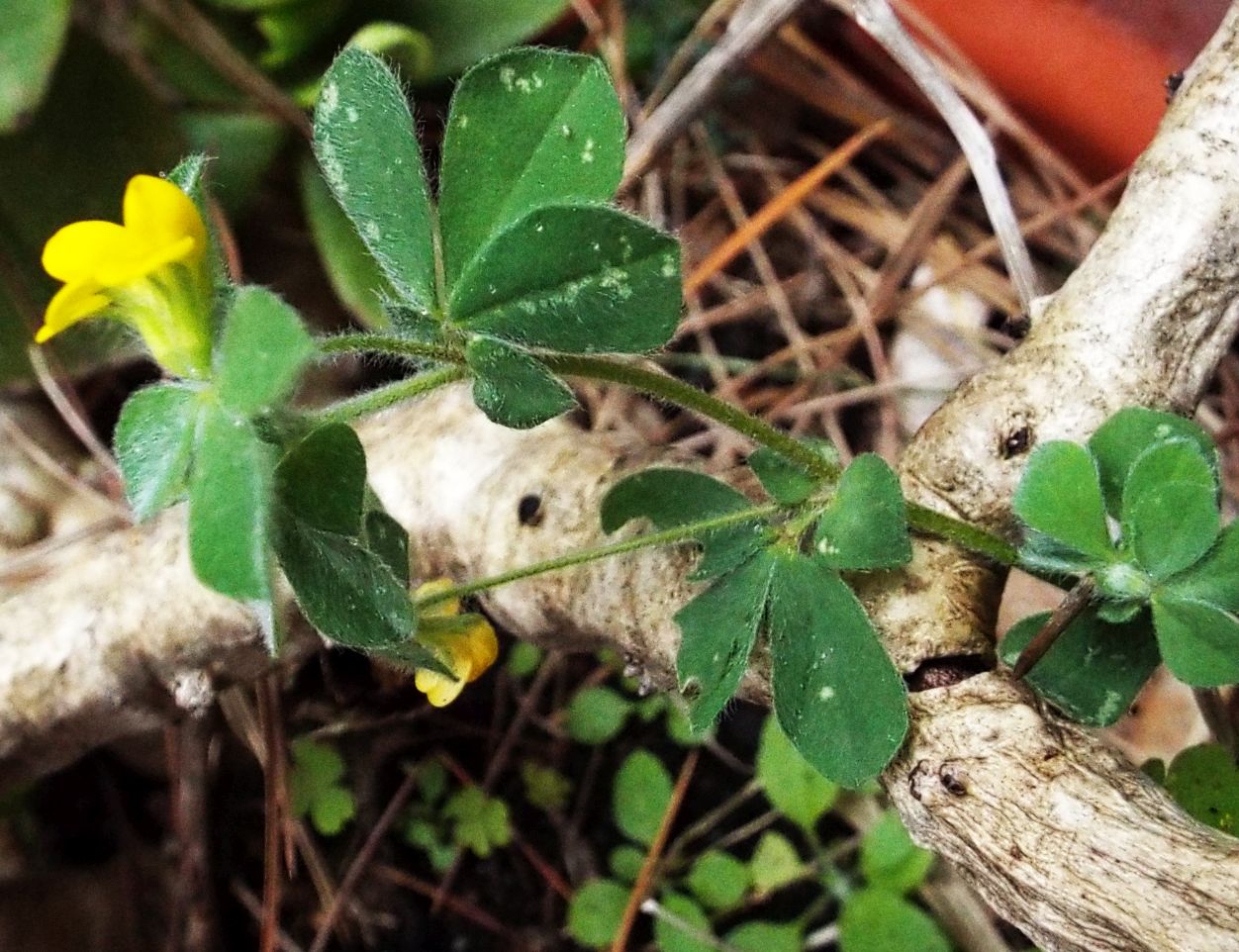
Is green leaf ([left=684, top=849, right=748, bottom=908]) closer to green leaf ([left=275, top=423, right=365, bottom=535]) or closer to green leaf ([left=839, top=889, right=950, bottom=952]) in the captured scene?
green leaf ([left=839, top=889, right=950, bottom=952])

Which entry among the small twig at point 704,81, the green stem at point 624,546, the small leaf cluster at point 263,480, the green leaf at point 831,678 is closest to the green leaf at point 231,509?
the small leaf cluster at point 263,480

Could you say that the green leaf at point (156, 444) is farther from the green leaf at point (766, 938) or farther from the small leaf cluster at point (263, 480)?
the green leaf at point (766, 938)

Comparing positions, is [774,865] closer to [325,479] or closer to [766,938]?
[766,938]

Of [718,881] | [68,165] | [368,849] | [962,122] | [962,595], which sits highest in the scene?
[962,122]

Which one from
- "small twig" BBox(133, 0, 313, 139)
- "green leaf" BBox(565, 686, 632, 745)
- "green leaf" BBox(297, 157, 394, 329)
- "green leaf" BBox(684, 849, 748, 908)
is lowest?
"green leaf" BBox(684, 849, 748, 908)

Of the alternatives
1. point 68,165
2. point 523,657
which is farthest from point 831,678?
point 68,165

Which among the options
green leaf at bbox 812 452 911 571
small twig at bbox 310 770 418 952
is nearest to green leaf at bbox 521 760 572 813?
small twig at bbox 310 770 418 952
